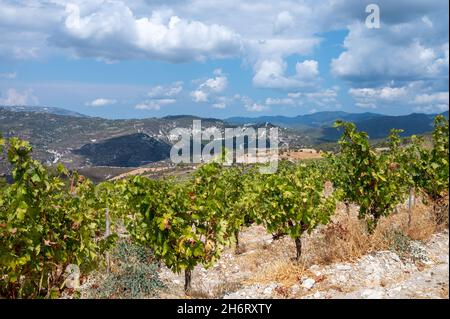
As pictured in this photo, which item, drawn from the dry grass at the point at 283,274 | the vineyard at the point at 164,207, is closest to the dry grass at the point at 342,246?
the dry grass at the point at 283,274

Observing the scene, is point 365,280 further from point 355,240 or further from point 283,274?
point 355,240

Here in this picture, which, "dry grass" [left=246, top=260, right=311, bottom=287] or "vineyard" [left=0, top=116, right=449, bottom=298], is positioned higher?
"vineyard" [left=0, top=116, right=449, bottom=298]

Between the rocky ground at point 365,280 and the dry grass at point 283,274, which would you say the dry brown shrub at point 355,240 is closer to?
the rocky ground at point 365,280

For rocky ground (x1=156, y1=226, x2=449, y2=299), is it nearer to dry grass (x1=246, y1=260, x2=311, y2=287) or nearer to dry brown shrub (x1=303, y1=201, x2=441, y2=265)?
dry grass (x1=246, y1=260, x2=311, y2=287)

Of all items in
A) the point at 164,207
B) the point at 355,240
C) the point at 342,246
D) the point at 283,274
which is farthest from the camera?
the point at 355,240

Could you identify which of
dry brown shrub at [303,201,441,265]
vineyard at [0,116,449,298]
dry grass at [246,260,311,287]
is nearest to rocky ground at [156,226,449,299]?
dry grass at [246,260,311,287]

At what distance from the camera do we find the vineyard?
249 inches

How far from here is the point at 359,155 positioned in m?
11.3

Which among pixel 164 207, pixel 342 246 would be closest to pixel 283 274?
pixel 342 246

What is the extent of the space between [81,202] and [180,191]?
2480 millimetres

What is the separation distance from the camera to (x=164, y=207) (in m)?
8.34

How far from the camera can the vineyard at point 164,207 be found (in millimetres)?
6320

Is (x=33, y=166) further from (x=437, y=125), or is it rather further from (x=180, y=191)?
(x=437, y=125)

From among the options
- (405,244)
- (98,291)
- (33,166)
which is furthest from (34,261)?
(405,244)
